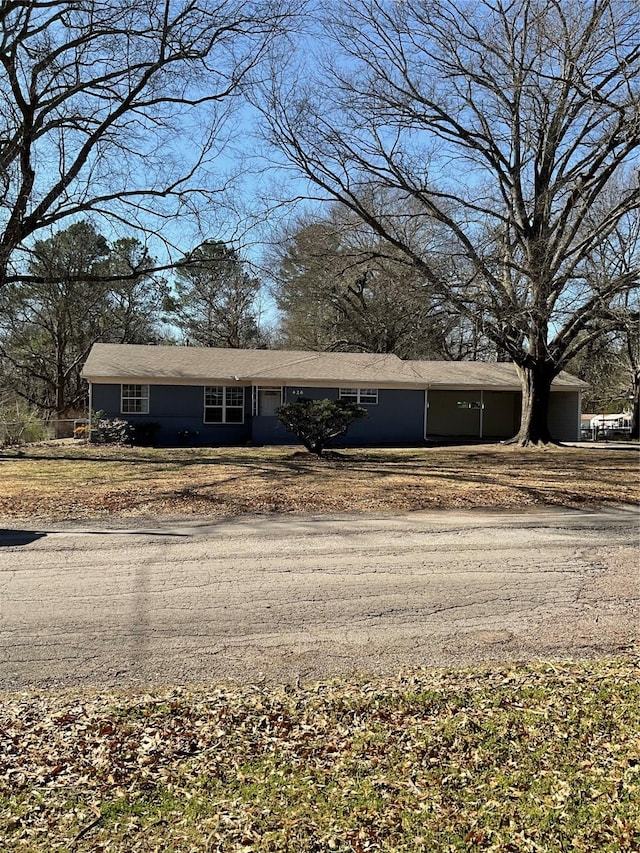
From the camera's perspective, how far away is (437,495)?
442 inches

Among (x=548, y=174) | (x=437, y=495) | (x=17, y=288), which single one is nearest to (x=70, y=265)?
(x=17, y=288)

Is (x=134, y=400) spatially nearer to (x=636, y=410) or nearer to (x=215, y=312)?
(x=215, y=312)

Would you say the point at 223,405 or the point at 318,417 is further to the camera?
the point at 223,405

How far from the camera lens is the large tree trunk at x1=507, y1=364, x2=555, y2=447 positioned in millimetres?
22172

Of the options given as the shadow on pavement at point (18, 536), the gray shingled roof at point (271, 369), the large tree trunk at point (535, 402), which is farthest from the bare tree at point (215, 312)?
the shadow on pavement at point (18, 536)

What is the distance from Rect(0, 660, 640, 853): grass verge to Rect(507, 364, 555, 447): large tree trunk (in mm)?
19224

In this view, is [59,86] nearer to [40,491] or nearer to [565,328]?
[40,491]

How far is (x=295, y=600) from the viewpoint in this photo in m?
5.51

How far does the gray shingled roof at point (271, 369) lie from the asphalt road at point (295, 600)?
1438 centimetres

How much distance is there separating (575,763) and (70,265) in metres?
30.9

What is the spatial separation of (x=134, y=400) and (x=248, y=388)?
13.3 feet

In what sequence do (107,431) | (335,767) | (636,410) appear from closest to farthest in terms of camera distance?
(335,767) < (107,431) < (636,410)

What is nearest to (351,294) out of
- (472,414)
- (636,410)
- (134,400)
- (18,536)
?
(472,414)

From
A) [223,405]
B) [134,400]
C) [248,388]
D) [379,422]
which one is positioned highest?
[248,388]
